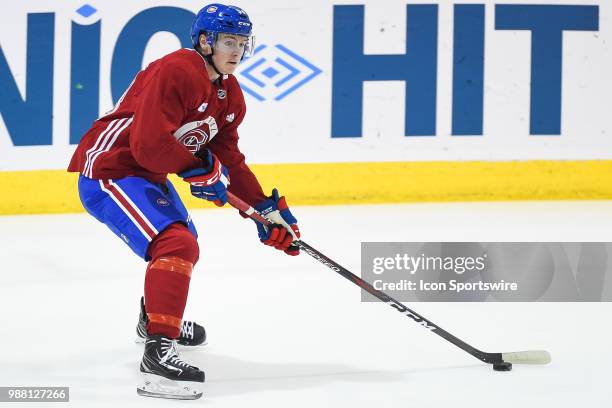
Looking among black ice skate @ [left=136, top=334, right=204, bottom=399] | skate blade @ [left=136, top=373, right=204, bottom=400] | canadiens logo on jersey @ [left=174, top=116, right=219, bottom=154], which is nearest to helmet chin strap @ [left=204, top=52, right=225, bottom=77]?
canadiens logo on jersey @ [left=174, top=116, right=219, bottom=154]

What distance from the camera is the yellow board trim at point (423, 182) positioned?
17.8 ft

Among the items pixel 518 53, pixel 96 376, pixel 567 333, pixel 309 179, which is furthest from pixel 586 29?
pixel 96 376

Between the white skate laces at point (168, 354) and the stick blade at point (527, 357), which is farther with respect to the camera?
the stick blade at point (527, 357)

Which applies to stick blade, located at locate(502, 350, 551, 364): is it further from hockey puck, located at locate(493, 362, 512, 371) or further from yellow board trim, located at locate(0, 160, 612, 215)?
yellow board trim, located at locate(0, 160, 612, 215)

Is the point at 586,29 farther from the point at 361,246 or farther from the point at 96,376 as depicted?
the point at 96,376

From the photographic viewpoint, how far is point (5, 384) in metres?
2.71

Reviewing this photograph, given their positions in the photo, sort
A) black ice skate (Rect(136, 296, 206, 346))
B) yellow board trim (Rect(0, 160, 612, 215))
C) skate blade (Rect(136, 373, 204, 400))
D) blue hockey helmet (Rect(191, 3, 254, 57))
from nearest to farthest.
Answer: skate blade (Rect(136, 373, 204, 400)), blue hockey helmet (Rect(191, 3, 254, 57)), black ice skate (Rect(136, 296, 206, 346)), yellow board trim (Rect(0, 160, 612, 215))

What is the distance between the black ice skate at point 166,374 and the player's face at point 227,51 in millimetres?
752

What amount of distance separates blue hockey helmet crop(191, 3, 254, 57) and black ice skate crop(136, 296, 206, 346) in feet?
2.81

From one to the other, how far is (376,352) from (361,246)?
1559 millimetres

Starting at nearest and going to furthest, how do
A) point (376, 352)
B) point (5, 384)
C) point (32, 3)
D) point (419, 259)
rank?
point (5, 384) < point (376, 352) < point (419, 259) < point (32, 3)

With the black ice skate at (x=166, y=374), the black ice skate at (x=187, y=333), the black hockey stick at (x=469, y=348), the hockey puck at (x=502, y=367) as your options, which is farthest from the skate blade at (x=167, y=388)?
the hockey puck at (x=502, y=367)

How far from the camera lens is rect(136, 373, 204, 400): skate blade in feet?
8.55

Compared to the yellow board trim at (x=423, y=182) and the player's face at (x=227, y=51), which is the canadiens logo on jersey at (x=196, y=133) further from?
the yellow board trim at (x=423, y=182)
